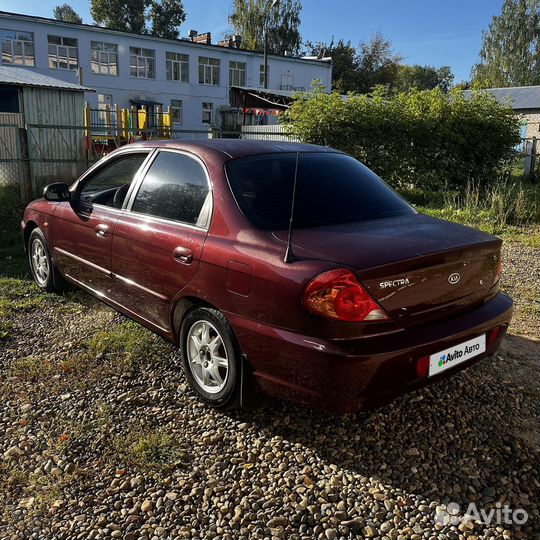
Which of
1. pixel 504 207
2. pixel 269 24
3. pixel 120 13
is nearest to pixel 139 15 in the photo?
pixel 120 13

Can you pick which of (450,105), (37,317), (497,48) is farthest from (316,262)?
(497,48)

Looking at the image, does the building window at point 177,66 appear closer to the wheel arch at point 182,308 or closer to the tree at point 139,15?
the tree at point 139,15

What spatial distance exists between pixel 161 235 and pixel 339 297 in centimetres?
145

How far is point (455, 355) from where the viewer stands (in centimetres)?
284

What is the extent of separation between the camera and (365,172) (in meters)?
3.86

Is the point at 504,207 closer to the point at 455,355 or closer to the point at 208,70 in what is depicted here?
the point at 455,355

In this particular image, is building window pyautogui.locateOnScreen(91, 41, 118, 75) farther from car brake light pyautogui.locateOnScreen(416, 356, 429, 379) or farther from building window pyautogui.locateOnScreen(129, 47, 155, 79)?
car brake light pyautogui.locateOnScreen(416, 356, 429, 379)

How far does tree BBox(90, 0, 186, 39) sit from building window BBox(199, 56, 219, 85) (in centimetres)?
2010

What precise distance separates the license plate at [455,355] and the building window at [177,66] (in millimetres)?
38812

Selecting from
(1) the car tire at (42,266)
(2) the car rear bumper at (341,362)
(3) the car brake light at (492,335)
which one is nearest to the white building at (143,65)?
(1) the car tire at (42,266)

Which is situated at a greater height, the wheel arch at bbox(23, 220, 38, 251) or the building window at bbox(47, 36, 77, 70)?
the building window at bbox(47, 36, 77, 70)

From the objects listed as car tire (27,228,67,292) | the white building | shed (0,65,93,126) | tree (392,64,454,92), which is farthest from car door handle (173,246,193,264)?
tree (392,64,454,92)

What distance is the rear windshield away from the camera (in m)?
3.11

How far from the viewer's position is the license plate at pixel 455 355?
8.94ft
